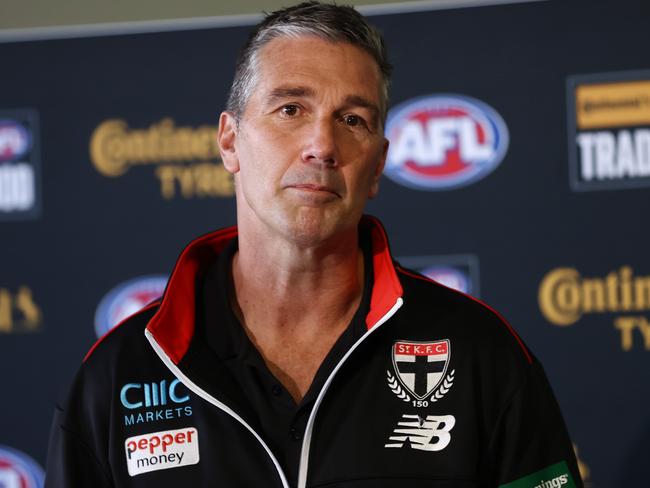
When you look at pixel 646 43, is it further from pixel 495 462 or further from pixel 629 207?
pixel 495 462

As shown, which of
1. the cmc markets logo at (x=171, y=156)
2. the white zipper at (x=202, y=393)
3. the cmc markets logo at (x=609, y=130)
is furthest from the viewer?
the cmc markets logo at (x=171, y=156)

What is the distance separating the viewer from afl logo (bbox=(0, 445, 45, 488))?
2227mm

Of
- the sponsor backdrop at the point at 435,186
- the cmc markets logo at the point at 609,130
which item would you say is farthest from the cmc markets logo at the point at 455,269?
the cmc markets logo at the point at 609,130

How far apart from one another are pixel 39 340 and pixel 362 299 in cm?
118

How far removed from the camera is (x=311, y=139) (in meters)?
1.23

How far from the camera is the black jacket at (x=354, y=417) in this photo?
47.8 inches

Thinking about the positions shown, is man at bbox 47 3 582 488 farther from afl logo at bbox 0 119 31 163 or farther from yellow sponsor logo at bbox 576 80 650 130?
afl logo at bbox 0 119 31 163

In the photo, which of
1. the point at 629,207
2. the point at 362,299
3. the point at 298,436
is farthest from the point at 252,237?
the point at 629,207

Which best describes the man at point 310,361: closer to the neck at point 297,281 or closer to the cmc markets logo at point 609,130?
the neck at point 297,281

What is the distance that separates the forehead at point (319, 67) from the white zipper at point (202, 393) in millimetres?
392

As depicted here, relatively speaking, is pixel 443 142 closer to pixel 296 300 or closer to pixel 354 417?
pixel 296 300

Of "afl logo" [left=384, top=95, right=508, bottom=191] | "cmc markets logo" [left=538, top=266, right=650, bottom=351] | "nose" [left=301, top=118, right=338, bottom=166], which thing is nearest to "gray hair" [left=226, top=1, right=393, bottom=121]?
"nose" [left=301, top=118, right=338, bottom=166]

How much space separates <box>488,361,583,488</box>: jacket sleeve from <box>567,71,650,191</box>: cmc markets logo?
2.88 ft

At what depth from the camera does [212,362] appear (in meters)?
1.29
